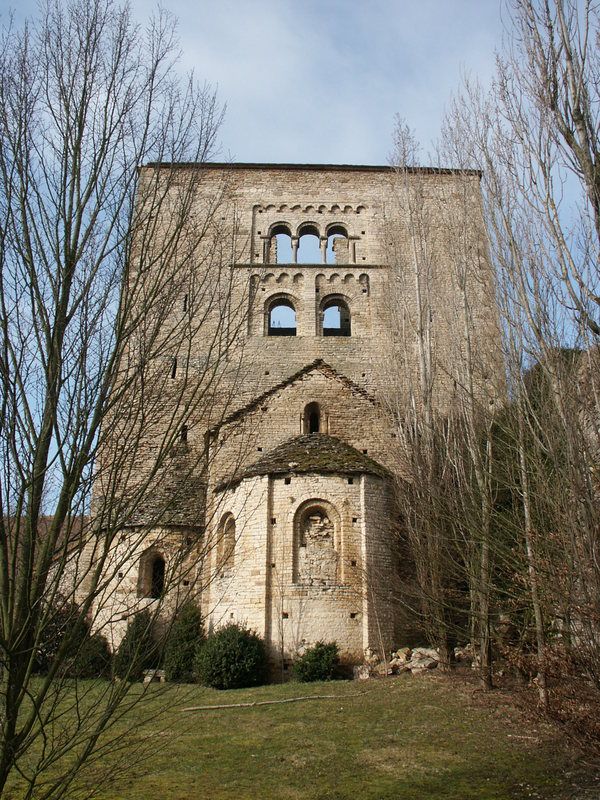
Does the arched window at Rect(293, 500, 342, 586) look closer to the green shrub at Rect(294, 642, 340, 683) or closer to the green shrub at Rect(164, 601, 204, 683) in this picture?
the green shrub at Rect(294, 642, 340, 683)

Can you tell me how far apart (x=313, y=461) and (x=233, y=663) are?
475cm

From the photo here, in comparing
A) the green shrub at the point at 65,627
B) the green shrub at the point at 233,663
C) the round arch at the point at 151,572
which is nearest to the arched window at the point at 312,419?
the round arch at the point at 151,572

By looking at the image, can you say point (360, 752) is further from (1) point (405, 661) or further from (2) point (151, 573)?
(2) point (151, 573)

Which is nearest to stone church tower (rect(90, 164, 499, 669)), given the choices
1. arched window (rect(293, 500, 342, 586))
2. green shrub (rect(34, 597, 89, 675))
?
arched window (rect(293, 500, 342, 586))

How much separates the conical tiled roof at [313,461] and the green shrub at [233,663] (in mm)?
3262

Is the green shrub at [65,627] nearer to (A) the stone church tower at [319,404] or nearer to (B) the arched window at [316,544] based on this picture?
(A) the stone church tower at [319,404]

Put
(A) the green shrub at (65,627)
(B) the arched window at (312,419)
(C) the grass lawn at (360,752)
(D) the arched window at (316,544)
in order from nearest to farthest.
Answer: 1. (A) the green shrub at (65,627)
2. (C) the grass lawn at (360,752)
3. (D) the arched window at (316,544)
4. (B) the arched window at (312,419)

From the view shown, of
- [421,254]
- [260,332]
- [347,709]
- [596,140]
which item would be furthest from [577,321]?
[260,332]

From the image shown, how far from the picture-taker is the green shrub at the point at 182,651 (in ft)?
46.6

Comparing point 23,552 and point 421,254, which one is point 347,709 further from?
point 421,254

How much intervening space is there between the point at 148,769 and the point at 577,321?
7.49 metres

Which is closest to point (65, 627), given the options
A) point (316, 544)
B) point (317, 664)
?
point (317, 664)

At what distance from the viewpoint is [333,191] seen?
1043 inches

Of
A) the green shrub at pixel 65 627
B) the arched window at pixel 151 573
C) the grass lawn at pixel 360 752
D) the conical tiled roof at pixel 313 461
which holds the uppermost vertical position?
the conical tiled roof at pixel 313 461
